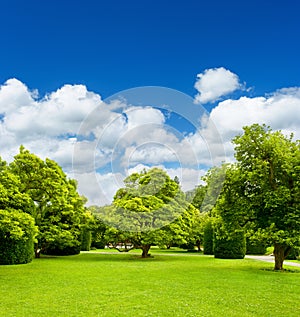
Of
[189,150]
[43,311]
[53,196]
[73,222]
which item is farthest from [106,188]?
[73,222]

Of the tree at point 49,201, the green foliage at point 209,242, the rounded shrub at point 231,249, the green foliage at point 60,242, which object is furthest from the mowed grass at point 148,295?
the green foliage at point 209,242

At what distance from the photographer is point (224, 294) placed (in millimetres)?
10555

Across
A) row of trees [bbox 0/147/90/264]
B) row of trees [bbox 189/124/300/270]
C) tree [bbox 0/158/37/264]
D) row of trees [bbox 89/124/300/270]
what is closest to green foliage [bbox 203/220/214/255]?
→ row of trees [bbox 0/147/90/264]

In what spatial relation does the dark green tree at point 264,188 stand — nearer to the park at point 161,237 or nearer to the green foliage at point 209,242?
the park at point 161,237

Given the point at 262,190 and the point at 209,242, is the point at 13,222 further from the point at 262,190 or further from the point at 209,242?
the point at 209,242

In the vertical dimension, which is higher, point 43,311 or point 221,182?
point 221,182

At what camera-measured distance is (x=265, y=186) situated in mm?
17297

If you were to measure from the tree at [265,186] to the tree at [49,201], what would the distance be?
38.2ft

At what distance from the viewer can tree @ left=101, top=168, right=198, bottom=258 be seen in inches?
1001

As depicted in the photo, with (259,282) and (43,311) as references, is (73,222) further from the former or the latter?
(43,311)

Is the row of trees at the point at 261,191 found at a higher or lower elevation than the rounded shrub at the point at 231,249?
higher

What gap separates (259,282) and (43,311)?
27.0 ft

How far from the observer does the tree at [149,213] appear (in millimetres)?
25438

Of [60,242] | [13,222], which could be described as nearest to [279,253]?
[13,222]
